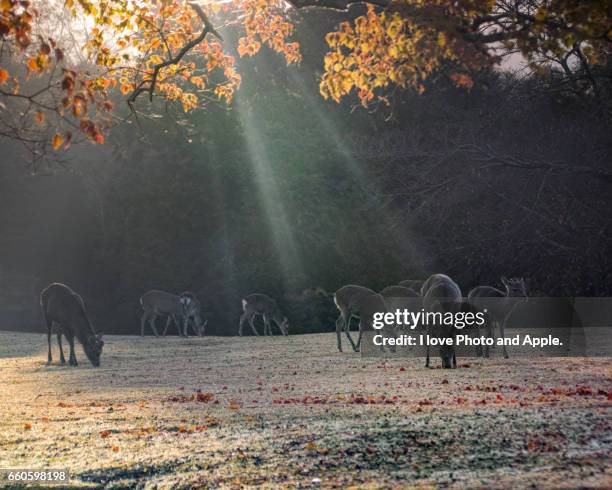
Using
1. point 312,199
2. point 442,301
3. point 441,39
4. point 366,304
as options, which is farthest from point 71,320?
point 312,199

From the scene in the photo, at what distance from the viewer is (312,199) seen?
31406mm

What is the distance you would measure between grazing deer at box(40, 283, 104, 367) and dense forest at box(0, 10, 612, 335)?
983 centimetres

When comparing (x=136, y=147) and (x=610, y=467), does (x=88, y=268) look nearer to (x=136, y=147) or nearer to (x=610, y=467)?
(x=136, y=147)

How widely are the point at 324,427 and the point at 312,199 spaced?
24273 mm

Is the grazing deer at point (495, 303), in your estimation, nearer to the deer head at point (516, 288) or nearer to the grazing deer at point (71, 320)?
the deer head at point (516, 288)

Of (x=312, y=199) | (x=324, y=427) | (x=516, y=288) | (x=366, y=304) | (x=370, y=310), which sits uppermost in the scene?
(x=312, y=199)

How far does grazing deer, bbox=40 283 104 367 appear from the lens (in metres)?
16.7

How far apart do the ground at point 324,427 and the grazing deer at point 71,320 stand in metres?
2.68

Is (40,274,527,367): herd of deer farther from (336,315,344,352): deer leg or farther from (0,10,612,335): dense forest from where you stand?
(0,10,612,335): dense forest

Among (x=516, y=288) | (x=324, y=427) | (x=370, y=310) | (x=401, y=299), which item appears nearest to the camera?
(x=324, y=427)

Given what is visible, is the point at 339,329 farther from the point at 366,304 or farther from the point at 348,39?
the point at 348,39

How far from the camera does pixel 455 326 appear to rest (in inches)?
530

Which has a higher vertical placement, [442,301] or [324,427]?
[442,301]

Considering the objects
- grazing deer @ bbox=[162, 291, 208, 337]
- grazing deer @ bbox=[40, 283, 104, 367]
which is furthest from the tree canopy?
grazing deer @ bbox=[162, 291, 208, 337]
